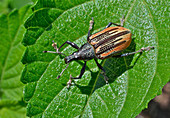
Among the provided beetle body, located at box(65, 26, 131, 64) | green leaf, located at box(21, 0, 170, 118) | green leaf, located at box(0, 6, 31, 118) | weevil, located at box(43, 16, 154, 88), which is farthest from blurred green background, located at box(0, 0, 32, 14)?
beetle body, located at box(65, 26, 131, 64)

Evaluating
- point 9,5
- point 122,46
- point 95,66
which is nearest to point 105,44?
point 122,46

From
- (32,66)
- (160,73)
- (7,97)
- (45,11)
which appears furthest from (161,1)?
(7,97)

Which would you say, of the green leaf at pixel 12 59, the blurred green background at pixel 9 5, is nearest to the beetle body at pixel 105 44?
the green leaf at pixel 12 59

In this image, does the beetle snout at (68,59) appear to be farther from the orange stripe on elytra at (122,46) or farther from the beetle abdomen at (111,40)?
the orange stripe on elytra at (122,46)

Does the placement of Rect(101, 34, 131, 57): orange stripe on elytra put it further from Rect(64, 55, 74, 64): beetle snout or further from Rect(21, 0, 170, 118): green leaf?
Rect(64, 55, 74, 64): beetle snout

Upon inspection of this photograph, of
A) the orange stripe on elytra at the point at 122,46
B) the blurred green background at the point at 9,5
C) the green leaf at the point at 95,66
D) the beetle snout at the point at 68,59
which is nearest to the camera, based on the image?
the green leaf at the point at 95,66
